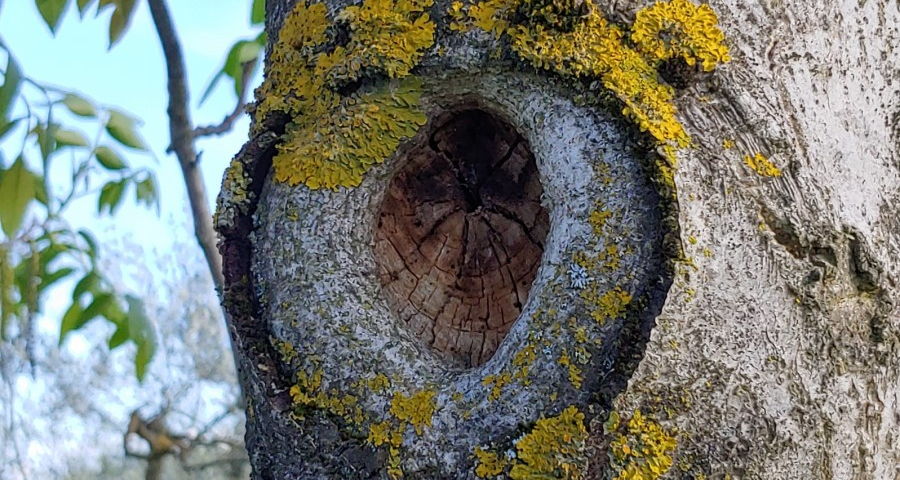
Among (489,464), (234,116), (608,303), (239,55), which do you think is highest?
(239,55)

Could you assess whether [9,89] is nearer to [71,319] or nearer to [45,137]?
[45,137]

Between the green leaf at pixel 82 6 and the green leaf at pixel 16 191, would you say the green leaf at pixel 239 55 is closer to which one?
the green leaf at pixel 82 6

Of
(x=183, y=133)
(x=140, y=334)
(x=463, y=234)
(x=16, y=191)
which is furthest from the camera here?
(x=140, y=334)

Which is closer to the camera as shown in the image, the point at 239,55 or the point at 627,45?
the point at 627,45

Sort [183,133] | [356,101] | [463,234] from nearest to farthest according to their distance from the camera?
[356,101]
[463,234]
[183,133]

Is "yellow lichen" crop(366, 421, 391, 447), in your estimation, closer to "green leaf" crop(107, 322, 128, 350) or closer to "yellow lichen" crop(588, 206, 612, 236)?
"yellow lichen" crop(588, 206, 612, 236)

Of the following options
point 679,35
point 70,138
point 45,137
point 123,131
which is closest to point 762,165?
point 679,35

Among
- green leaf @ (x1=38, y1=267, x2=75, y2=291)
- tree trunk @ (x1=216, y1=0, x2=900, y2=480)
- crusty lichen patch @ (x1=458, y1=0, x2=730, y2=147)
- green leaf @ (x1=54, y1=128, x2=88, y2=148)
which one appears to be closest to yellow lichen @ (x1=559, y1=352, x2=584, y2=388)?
Answer: tree trunk @ (x1=216, y1=0, x2=900, y2=480)

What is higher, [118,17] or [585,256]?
[118,17]
